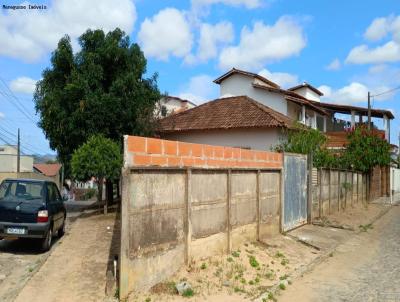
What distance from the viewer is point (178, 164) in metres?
8.64

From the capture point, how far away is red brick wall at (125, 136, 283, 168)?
738cm

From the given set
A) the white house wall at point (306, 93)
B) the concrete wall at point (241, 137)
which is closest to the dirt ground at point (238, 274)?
the concrete wall at point (241, 137)

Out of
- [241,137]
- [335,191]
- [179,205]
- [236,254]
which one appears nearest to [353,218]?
[335,191]

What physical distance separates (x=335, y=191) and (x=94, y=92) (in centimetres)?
1093

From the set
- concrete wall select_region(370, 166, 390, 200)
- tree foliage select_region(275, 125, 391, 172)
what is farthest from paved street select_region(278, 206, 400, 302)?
concrete wall select_region(370, 166, 390, 200)

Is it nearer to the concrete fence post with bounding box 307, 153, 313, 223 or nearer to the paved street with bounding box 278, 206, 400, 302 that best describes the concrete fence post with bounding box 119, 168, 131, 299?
the paved street with bounding box 278, 206, 400, 302

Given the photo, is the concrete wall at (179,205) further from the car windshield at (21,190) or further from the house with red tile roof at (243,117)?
the house with red tile roof at (243,117)

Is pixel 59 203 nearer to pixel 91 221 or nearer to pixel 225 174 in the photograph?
pixel 91 221

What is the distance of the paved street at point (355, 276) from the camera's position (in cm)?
812

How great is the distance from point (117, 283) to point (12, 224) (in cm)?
435

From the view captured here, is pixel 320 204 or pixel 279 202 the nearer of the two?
pixel 279 202

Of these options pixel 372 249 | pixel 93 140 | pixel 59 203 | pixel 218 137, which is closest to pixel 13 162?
pixel 218 137

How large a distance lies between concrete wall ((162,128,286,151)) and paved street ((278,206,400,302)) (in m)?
10.2

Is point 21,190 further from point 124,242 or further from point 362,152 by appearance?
point 362,152
